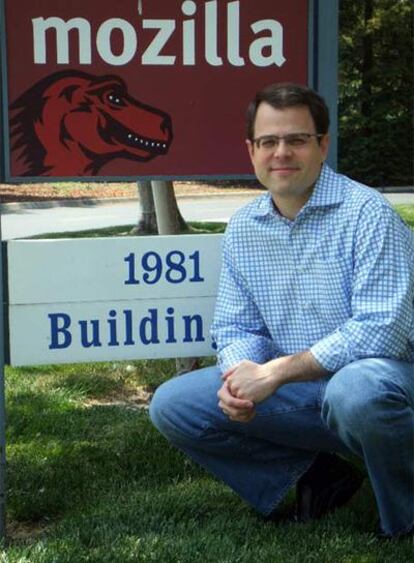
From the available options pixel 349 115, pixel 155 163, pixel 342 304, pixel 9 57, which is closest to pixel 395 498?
pixel 342 304

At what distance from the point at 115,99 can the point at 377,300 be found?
115cm

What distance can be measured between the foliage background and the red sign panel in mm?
19812

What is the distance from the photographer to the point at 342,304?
2572 millimetres

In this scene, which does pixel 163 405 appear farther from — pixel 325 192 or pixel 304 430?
pixel 325 192

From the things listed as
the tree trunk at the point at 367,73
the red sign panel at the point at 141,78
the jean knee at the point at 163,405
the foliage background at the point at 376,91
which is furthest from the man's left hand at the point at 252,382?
the tree trunk at the point at 367,73

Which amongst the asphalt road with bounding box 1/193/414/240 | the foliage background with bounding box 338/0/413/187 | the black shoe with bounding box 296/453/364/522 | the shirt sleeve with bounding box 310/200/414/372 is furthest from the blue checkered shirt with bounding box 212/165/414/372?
the foliage background with bounding box 338/0/413/187

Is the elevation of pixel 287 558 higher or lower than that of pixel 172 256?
lower

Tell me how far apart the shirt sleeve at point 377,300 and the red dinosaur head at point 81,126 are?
0.90 metres

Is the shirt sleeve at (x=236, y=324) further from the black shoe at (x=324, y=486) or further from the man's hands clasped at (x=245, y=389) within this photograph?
the black shoe at (x=324, y=486)

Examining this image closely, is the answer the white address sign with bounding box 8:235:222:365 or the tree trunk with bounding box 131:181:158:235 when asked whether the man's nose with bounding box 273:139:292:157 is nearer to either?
the white address sign with bounding box 8:235:222:365

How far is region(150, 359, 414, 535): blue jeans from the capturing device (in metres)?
2.42

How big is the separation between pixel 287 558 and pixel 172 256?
1.05 m

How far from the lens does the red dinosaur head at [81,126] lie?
9.84ft

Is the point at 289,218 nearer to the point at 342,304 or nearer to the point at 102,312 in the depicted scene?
the point at 342,304
